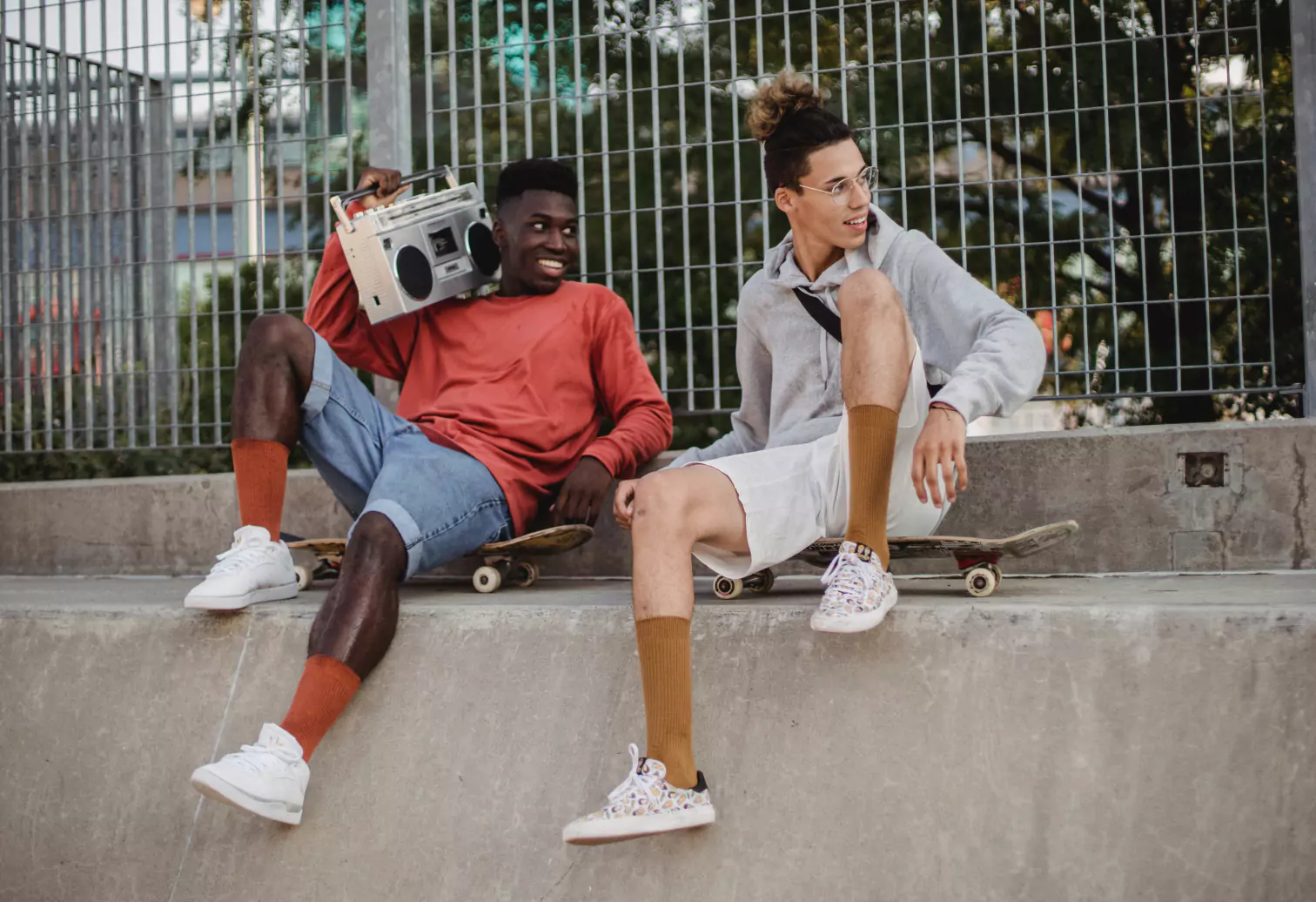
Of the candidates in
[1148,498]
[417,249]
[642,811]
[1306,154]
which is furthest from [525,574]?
[1306,154]

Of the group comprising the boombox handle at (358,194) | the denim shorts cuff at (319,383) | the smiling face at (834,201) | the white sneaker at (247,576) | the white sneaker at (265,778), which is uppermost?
the boombox handle at (358,194)

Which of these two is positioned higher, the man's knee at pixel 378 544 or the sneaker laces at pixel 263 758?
the man's knee at pixel 378 544

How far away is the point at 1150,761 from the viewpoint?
7.76 ft

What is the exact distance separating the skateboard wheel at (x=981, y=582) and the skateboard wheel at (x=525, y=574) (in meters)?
1.29

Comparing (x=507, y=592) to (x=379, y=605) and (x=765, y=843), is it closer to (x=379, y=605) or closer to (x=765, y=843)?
(x=379, y=605)

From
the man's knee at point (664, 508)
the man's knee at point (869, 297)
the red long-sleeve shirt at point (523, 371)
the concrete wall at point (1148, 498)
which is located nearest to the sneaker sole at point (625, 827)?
the man's knee at point (664, 508)

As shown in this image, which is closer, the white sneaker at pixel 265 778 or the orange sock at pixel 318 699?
the white sneaker at pixel 265 778

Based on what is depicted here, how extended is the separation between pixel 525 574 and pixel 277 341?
3.18 ft

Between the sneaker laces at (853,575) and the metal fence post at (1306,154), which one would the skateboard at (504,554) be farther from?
the metal fence post at (1306,154)

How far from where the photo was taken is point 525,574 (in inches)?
147

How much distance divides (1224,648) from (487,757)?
1.48m

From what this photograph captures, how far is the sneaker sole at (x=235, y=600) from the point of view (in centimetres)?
307

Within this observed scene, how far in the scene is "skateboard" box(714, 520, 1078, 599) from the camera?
290cm

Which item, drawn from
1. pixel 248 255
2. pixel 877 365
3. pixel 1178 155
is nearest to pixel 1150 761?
pixel 877 365
